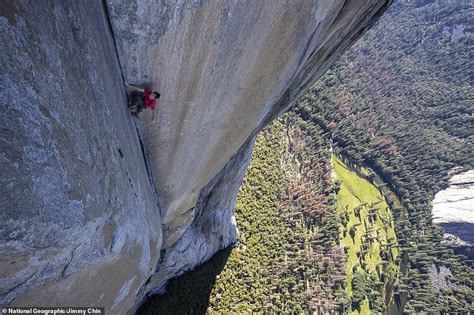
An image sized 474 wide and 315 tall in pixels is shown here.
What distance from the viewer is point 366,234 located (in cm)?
3884

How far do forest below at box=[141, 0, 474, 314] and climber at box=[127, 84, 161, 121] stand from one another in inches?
530

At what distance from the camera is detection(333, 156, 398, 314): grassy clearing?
116 ft

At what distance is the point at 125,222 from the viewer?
17.5 ft

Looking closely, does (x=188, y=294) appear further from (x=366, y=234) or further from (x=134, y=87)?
(x=366, y=234)

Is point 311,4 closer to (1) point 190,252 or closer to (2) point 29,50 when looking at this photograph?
(2) point 29,50

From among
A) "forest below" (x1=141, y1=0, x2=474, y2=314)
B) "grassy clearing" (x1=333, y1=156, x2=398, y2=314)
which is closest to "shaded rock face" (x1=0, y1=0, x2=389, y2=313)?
"forest below" (x1=141, y1=0, x2=474, y2=314)

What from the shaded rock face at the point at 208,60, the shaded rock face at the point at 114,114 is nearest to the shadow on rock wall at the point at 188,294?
the shaded rock face at the point at 114,114

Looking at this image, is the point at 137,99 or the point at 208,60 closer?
the point at 208,60

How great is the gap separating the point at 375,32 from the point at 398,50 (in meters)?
8.01

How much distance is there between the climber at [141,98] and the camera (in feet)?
19.0

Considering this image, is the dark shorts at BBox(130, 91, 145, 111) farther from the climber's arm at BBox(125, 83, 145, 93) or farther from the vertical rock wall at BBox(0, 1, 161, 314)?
the vertical rock wall at BBox(0, 1, 161, 314)

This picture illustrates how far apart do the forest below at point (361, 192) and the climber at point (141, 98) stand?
44.1 ft

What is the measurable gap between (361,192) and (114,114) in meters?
44.3

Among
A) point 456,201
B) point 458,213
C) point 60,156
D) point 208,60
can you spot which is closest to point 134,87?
point 208,60
